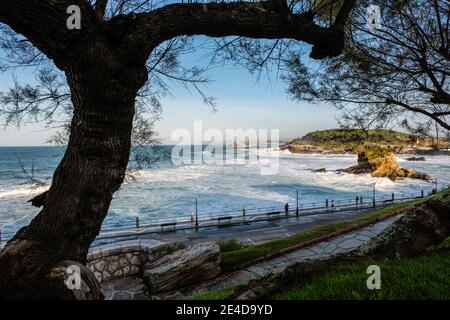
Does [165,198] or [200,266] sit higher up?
[200,266]

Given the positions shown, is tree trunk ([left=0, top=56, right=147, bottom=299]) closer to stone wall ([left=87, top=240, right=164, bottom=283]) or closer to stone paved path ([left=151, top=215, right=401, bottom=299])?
stone paved path ([left=151, top=215, right=401, bottom=299])

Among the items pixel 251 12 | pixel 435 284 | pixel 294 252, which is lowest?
pixel 294 252

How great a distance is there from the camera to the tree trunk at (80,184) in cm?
195

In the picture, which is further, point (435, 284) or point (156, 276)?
point (156, 276)

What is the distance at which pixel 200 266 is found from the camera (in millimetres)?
6988

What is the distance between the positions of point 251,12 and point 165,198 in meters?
31.7

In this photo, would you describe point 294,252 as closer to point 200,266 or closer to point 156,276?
point 200,266

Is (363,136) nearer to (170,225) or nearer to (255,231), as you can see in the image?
(255,231)

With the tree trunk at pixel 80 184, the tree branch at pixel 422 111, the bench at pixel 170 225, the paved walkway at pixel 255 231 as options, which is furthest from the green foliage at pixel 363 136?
the bench at pixel 170 225

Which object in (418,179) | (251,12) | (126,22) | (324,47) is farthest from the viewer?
(418,179)

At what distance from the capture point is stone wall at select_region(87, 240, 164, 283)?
7.17 meters

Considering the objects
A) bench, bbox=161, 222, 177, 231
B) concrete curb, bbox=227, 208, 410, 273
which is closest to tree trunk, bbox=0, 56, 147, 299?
concrete curb, bbox=227, 208, 410, 273

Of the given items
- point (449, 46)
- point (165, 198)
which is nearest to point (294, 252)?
point (449, 46)
